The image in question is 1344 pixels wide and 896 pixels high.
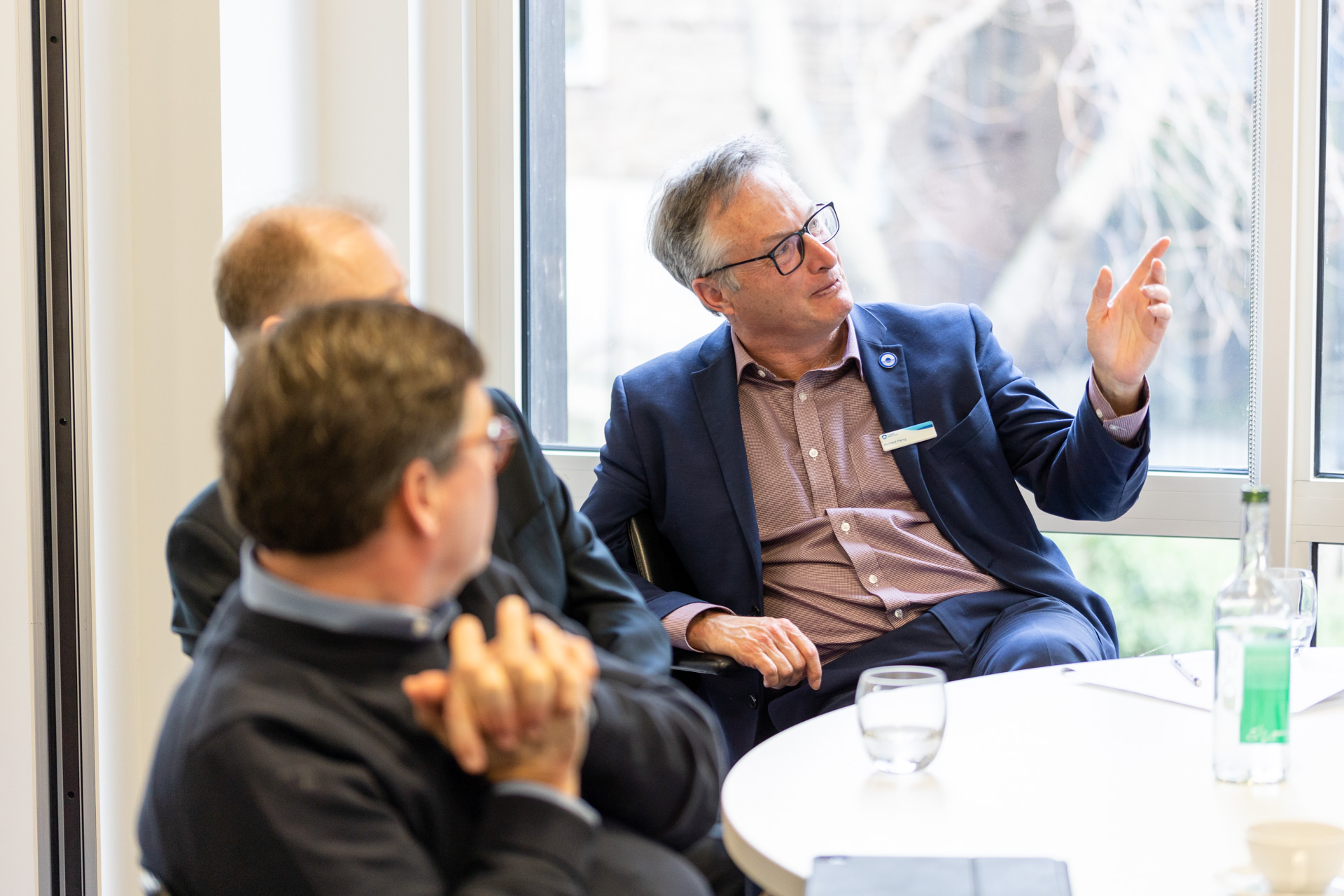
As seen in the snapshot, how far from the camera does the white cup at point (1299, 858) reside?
946 millimetres

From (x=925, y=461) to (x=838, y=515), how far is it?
8.5 inches

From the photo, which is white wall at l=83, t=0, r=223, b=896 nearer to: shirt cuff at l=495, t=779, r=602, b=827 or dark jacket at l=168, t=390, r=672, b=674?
dark jacket at l=168, t=390, r=672, b=674

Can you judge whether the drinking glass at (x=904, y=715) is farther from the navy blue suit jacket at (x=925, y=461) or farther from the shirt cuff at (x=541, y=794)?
the navy blue suit jacket at (x=925, y=461)

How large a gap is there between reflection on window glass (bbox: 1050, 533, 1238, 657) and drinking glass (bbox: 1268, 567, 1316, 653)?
1085 mm

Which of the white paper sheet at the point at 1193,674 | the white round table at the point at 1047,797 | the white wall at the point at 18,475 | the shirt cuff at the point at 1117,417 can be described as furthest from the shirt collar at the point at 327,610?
the shirt cuff at the point at 1117,417

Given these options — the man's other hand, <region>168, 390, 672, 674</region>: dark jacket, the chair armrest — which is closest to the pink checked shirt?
the man's other hand

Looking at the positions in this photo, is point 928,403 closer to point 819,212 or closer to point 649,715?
point 819,212

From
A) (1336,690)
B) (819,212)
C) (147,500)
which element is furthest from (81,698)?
(1336,690)

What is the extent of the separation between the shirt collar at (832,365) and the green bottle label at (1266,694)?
139cm

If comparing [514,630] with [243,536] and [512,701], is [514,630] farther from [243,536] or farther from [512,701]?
[243,536]

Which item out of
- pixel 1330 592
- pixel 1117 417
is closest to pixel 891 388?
pixel 1117 417

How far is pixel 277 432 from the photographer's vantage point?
2.79 feet

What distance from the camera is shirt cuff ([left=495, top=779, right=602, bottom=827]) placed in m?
0.86

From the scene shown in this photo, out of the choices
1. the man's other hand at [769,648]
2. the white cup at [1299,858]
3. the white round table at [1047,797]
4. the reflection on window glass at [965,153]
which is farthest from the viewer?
the reflection on window glass at [965,153]
